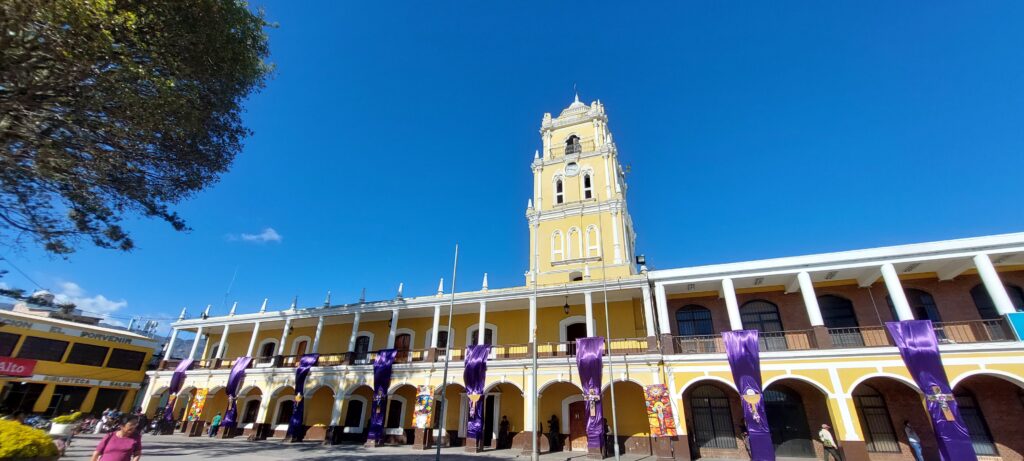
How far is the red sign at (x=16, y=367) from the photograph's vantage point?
22.5 m

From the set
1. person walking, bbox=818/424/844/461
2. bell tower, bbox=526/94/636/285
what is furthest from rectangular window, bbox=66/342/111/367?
person walking, bbox=818/424/844/461

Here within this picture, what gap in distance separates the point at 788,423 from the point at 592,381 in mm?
7322

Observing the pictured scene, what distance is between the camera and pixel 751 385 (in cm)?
1376

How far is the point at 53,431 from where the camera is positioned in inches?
571

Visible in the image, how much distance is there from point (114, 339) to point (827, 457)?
40.0 meters

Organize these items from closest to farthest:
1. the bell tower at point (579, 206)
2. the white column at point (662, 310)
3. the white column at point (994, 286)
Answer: the white column at point (994, 286) → the white column at point (662, 310) → the bell tower at point (579, 206)

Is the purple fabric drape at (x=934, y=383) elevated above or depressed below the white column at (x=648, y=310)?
below

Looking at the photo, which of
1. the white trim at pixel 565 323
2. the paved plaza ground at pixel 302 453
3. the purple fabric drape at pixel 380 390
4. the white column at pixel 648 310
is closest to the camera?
the paved plaza ground at pixel 302 453

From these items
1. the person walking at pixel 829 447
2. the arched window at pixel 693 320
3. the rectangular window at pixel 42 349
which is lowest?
the person walking at pixel 829 447

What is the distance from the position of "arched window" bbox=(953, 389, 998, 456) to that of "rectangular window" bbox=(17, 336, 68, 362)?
43415 mm

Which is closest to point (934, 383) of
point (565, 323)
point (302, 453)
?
point (565, 323)

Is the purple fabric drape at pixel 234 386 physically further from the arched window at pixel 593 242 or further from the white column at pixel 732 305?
the white column at pixel 732 305

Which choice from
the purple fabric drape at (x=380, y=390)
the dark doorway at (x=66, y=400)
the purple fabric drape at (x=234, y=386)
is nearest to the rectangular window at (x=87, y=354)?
the dark doorway at (x=66, y=400)

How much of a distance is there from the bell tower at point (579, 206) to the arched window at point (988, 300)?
492 inches
